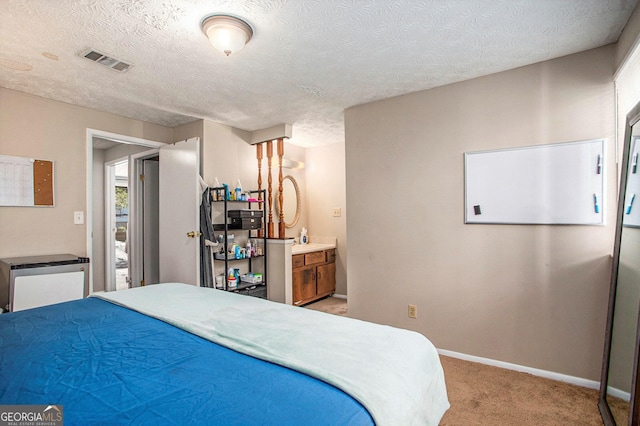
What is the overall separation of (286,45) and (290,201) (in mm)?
3086

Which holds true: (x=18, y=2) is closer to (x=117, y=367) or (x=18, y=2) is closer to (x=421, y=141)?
(x=117, y=367)

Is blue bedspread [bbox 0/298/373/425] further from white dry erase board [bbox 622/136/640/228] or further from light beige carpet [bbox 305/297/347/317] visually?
light beige carpet [bbox 305/297/347/317]

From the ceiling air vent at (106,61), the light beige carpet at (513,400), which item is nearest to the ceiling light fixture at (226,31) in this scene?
the ceiling air vent at (106,61)

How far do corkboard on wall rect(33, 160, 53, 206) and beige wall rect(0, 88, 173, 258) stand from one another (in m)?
→ 0.05

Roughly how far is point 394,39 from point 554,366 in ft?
8.46

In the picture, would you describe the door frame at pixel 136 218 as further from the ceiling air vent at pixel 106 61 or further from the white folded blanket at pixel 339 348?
the white folded blanket at pixel 339 348

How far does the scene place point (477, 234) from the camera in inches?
105

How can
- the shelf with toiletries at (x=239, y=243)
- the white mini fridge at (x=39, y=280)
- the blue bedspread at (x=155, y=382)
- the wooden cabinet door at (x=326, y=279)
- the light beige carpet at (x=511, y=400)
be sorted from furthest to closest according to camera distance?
the wooden cabinet door at (x=326, y=279), the shelf with toiletries at (x=239, y=243), the white mini fridge at (x=39, y=280), the light beige carpet at (x=511, y=400), the blue bedspread at (x=155, y=382)

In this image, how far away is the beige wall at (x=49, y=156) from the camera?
283cm

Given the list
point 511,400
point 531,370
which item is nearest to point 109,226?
point 511,400

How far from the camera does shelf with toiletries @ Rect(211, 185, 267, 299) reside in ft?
12.2

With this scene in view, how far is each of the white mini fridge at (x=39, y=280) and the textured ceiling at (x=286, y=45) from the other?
149 cm

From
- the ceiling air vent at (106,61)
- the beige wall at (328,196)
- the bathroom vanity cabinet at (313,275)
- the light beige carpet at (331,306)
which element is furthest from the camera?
the beige wall at (328,196)

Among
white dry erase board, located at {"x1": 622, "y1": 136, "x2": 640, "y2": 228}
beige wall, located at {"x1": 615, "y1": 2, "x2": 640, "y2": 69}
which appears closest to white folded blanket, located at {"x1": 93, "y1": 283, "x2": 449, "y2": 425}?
white dry erase board, located at {"x1": 622, "y1": 136, "x2": 640, "y2": 228}
